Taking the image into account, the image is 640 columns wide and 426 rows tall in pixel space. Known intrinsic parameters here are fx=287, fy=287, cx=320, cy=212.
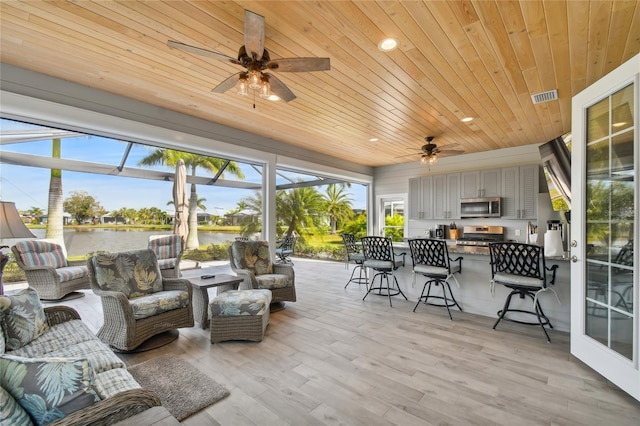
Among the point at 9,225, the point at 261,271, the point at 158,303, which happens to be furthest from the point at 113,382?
the point at 261,271

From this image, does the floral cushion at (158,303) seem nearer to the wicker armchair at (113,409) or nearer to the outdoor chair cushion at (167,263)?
the wicker armchair at (113,409)

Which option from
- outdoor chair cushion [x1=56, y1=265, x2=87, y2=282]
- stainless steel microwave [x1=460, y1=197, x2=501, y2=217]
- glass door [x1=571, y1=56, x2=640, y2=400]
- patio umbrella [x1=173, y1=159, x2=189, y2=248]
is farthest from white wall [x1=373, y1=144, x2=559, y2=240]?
outdoor chair cushion [x1=56, y1=265, x2=87, y2=282]

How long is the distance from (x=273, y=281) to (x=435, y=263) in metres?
2.29

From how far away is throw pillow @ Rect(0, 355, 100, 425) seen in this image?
3.46 feet

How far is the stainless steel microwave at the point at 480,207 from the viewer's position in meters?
5.88

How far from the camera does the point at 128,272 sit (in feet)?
10.5

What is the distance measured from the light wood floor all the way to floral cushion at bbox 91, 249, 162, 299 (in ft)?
2.30

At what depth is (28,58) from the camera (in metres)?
2.79

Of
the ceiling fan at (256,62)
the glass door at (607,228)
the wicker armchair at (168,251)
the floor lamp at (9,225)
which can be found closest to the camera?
the ceiling fan at (256,62)

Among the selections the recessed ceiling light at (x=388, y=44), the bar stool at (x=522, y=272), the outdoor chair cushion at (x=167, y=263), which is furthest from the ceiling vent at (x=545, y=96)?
the outdoor chair cushion at (x=167, y=263)

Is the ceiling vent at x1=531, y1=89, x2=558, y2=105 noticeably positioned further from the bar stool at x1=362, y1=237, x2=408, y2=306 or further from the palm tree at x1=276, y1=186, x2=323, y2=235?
the palm tree at x1=276, y1=186, x2=323, y2=235

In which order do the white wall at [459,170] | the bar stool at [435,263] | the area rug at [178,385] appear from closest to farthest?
the area rug at [178,385], the bar stool at [435,263], the white wall at [459,170]

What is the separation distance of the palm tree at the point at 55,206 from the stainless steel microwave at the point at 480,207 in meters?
7.47

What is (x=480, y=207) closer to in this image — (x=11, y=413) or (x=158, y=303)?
(x=158, y=303)
